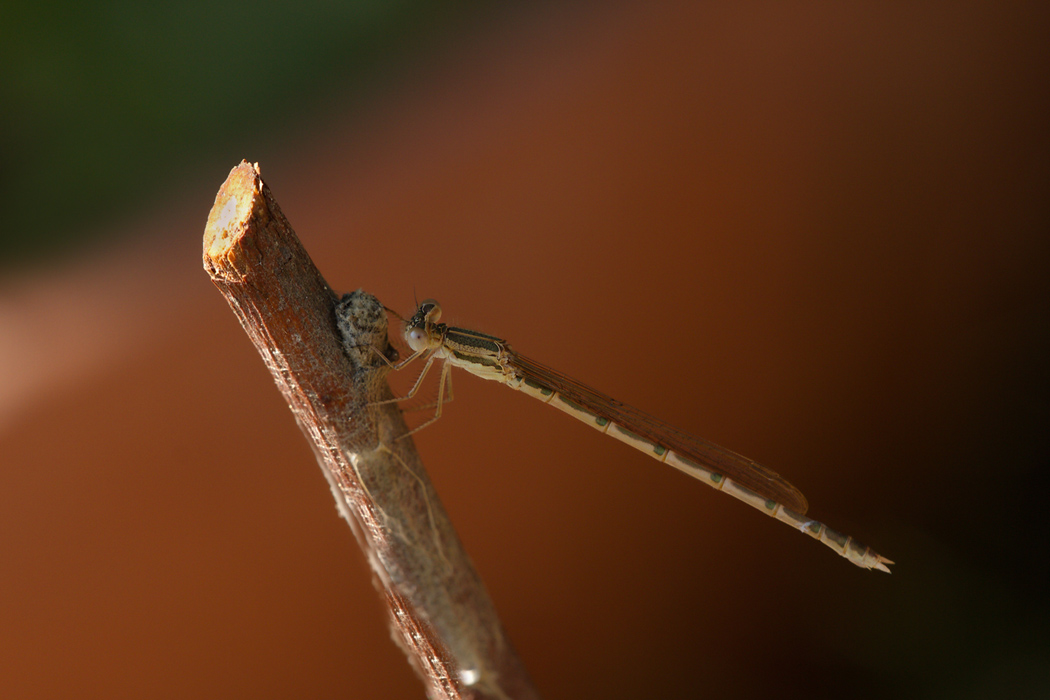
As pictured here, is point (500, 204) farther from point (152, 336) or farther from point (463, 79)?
point (152, 336)

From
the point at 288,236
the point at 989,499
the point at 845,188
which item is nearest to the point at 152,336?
the point at 288,236

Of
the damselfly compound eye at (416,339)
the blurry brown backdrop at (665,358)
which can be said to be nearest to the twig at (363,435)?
the damselfly compound eye at (416,339)

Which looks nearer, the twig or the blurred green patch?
the twig

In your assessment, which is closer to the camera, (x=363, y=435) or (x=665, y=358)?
(x=363, y=435)

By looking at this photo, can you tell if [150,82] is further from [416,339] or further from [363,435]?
[363,435]

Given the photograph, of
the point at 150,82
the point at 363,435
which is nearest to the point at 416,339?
the point at 363,435

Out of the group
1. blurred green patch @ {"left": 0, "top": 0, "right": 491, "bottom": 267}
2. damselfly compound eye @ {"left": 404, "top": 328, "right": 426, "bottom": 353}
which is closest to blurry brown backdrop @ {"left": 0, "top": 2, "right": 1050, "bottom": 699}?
blurred green patch @ {"left": 0, "top": 0, "right": 491, "bottom": 267}

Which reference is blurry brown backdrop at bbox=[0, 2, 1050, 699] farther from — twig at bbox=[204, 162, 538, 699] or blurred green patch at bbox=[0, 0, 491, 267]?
twig at bbox=[204, 162, 538, 699]
